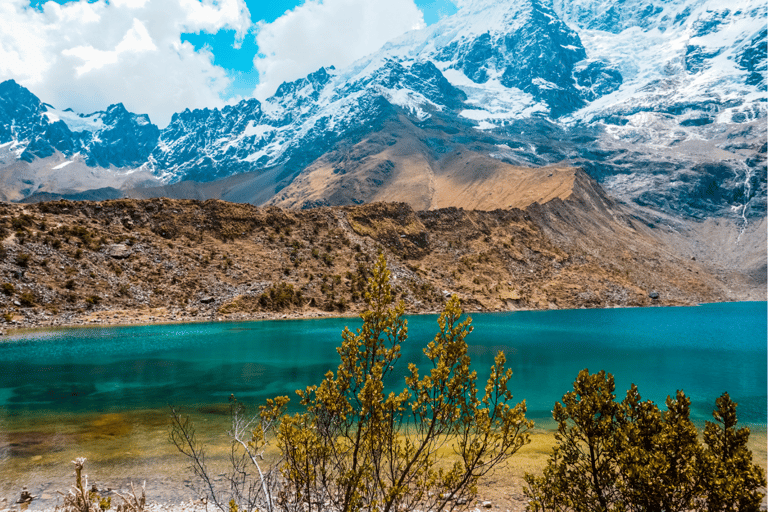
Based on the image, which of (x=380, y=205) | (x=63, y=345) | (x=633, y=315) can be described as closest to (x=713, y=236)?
(x=633, y=315)

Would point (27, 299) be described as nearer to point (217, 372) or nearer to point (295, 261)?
point (217, 372)

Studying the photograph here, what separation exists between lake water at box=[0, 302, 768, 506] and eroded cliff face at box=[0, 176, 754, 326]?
7279mm

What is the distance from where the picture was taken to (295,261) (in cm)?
6750

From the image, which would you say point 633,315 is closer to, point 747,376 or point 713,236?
point 747,376

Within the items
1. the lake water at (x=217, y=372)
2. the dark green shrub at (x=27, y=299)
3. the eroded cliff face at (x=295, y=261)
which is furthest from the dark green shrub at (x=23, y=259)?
the lake water at (x=217, y=372)

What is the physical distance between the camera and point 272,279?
6284 cm

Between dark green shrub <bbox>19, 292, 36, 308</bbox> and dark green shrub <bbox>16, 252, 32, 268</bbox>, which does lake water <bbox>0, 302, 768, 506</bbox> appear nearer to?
dark green shrub <bbox>19, 292, 36, 308</bbox>

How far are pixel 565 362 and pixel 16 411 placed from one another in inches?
1363

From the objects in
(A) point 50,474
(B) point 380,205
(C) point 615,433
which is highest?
(B) point 380,205

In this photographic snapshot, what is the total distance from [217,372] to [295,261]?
131 feet

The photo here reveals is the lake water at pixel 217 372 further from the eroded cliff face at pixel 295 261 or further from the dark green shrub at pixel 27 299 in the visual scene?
the dark green shrub at pixel 27 299

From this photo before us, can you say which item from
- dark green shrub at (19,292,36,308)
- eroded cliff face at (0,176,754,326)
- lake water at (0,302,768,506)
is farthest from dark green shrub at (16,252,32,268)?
lake water at (0,302,768,506)

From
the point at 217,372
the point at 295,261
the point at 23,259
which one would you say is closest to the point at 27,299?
the point at 23,259

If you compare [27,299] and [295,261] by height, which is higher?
[295,261]
